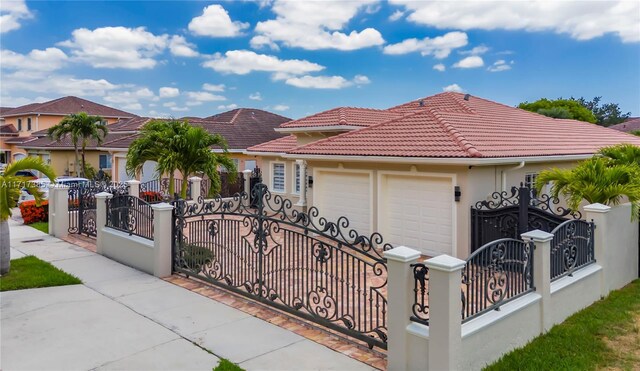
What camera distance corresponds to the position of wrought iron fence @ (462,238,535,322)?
5461 mm

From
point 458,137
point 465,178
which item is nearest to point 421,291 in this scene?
point 465,178

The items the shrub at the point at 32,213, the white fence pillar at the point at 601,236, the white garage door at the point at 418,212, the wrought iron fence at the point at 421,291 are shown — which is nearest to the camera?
the wrought iron fence at the point at 421,291

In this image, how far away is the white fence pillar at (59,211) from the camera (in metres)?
14.3

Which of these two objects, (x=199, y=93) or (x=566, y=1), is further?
(x=199, y=93)

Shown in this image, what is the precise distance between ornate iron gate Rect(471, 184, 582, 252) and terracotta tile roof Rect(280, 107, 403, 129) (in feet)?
25.1

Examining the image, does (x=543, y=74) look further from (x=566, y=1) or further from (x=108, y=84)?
(x=108, y=84)

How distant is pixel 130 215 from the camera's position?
426 inches

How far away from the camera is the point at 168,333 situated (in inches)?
259

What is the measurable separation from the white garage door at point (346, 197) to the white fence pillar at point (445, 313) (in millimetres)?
8404

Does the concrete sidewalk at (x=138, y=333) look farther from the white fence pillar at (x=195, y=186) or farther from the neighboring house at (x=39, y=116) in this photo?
the neighboring house at (x=39, y=116)

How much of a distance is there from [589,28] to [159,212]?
79.7 ft

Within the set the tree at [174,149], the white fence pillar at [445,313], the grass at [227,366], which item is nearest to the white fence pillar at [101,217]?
the tree at [174,149]

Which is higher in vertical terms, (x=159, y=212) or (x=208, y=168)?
(x=208, y=168)

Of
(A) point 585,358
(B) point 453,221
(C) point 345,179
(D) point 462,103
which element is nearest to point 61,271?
(C) point 345,179
